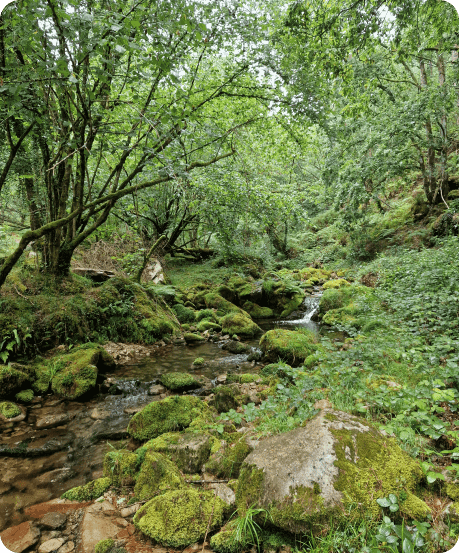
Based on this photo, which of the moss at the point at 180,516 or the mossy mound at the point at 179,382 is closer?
the moss at the point at 180,516

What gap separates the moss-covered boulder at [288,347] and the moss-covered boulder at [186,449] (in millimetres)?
3642

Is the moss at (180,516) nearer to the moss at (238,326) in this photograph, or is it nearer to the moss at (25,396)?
the moss at (25,396)

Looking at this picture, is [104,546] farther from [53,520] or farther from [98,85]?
[98,85]

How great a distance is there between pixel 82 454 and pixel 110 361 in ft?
9.10

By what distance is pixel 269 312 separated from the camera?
477 inches

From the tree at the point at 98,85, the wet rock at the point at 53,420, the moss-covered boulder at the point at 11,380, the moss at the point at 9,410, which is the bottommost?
the wet rock at the point at 53,420

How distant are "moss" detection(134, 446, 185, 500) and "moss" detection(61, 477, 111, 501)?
35cm

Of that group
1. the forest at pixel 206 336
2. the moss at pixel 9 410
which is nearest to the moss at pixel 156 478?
the forest at pixel 206 336

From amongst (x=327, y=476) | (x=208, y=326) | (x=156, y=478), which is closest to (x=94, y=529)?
(x=156, y=478)

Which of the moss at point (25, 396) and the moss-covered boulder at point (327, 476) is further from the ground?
the moss-covered boulder at point (327, 476)

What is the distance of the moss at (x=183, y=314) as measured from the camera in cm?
1039

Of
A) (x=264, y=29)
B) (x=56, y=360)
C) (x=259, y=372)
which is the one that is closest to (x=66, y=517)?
(x=56, y=360)

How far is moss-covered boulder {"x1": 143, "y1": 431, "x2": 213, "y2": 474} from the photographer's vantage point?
2877mm

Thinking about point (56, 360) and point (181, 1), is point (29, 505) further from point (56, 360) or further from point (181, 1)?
point (181, 1)
